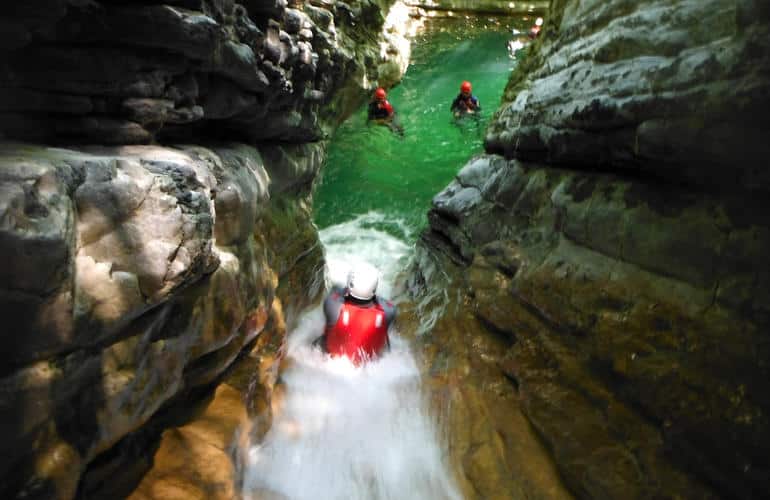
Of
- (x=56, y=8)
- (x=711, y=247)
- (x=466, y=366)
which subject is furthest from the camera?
(x=466, y=366)

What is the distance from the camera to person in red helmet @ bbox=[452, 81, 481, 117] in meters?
10.7

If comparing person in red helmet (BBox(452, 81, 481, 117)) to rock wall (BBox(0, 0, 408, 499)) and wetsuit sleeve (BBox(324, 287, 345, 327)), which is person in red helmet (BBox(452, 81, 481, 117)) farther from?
rock wall (BBox(0, 0, 408, 499))

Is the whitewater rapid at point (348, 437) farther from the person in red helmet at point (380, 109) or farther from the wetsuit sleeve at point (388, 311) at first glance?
the person in red helmet at point (380, 109)

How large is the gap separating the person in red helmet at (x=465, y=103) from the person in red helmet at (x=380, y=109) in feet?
5.66

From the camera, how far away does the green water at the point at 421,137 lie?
33.6 feet

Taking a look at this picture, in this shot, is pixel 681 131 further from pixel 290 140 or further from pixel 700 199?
pixel 290 140

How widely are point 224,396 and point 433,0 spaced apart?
12668mm

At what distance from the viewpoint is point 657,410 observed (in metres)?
2.62

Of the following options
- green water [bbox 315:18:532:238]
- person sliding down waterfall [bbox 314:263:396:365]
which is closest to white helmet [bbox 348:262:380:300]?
person sliding down waterfall [bbox 314:263:396:365]

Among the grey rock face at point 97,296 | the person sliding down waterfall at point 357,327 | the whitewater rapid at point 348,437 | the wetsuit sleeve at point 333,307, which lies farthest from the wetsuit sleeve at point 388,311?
the grey rock face at point 97,296

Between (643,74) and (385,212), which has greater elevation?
(643,74)

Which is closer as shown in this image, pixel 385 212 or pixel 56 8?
pixel 56 8

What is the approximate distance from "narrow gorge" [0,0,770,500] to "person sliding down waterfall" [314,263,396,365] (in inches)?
11.7

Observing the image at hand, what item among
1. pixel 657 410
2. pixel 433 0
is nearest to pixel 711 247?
pixel 657 410
